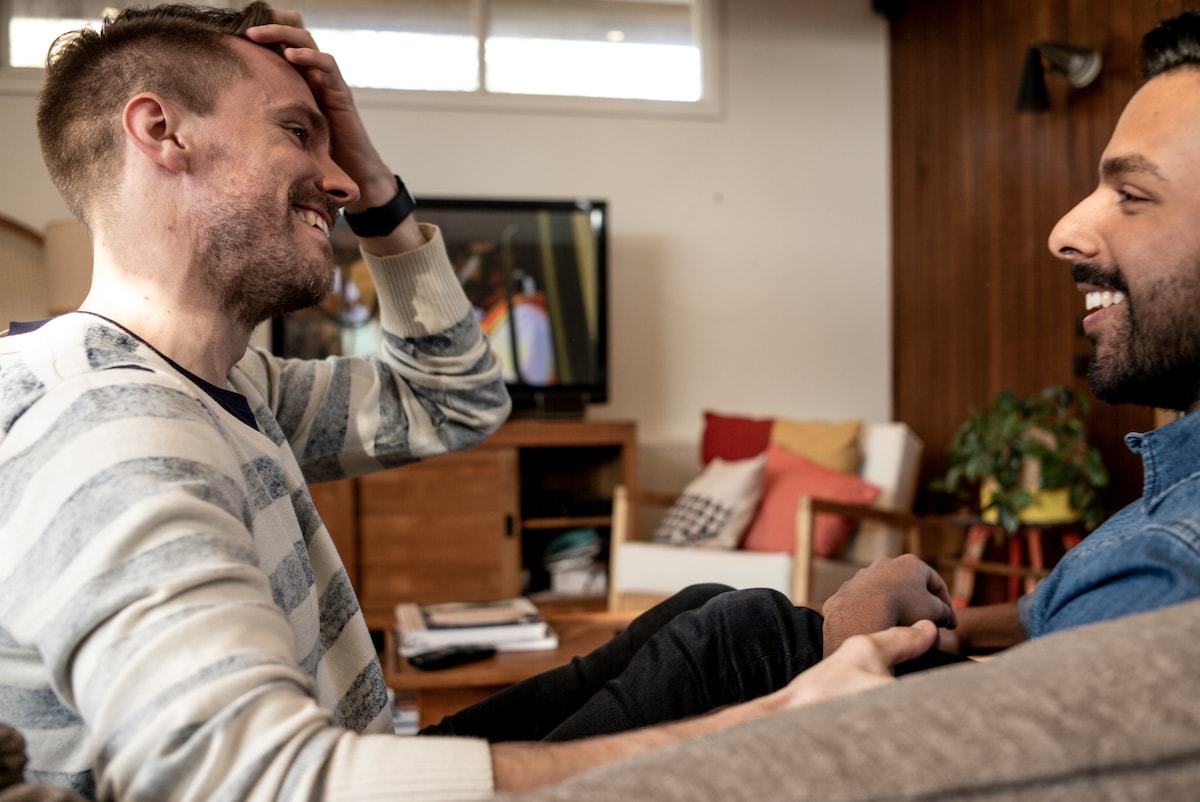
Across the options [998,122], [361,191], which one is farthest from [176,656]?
[998,122]

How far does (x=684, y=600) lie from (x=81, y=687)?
654mm

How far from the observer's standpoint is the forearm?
47.6 inches

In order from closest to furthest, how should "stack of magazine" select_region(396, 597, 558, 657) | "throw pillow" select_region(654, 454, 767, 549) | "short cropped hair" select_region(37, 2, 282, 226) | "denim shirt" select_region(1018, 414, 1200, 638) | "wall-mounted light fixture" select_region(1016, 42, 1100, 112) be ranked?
"denim shirt" select_region(1018, 414, 1200, 638) < "short cropped hair" select_region(37, 2, 282, 226) < "stack of magazine" select_region(396, 597, 558, 657) < "wall-mounted light fixture" select_region(1016, 42, 1100, 112) < "throw pillow" select_region(654, 454, 767, 549)

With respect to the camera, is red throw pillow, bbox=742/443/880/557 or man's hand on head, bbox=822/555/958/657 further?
red throw pillow, bbox=742/443/880/557

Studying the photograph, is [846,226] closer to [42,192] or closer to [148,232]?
[42,192]

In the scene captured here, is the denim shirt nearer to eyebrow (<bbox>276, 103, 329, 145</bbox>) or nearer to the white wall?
eyebrow (<bbox>276, 103, 329, 145</bbox>)

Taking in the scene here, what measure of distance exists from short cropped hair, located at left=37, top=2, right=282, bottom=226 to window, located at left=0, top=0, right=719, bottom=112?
3400 millimetres

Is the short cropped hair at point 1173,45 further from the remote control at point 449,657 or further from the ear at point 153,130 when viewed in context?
the remote control at point 449,657

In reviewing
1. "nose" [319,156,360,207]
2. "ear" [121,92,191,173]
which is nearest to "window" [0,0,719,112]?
"nose" [319,156,360,207]

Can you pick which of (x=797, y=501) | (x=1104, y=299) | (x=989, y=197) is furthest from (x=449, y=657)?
(x=989, y=197)

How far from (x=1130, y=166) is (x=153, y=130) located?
99 cm

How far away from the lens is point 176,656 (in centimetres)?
64

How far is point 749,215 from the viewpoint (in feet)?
15.9

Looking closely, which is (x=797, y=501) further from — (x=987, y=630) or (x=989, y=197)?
(x=987, y=630)
